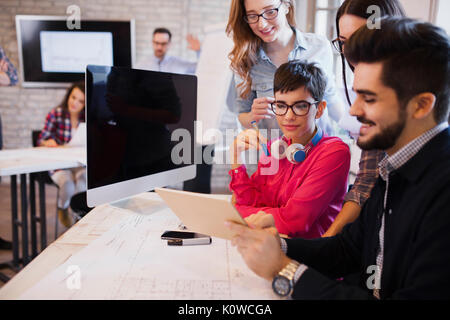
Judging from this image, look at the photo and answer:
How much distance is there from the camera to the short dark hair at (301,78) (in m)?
1.34

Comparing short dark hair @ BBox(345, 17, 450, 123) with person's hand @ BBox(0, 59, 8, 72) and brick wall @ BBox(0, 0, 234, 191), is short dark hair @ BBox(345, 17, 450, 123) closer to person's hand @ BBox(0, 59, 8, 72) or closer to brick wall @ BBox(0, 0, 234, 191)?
person's hand @ BBox(0, 59, 8, 72)

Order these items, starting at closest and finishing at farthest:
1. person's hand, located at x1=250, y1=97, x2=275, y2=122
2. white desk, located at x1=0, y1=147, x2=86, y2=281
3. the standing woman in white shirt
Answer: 1. person's hand, located at x1=250, y1=97, x2=275, y2=122
2. the standing woman in white shirt
3. white desk, located at x1=0, y1=147, x2=86, y2=281

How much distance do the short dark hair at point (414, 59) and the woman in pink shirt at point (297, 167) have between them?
0.50 m

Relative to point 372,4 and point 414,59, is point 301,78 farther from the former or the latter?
point 414,59

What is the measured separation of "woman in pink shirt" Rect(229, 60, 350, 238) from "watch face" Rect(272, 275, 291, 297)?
409 millimetres

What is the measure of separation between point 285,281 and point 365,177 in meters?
0.60

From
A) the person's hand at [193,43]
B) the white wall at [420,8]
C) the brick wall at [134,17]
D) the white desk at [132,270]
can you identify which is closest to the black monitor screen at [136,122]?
the white desk at [132,270]

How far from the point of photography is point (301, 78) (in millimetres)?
1340

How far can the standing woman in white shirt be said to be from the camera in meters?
1.68

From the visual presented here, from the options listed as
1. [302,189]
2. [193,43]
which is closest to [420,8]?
[302,189]

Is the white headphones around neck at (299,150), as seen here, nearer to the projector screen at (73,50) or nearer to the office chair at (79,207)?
the office chair at (79,207)

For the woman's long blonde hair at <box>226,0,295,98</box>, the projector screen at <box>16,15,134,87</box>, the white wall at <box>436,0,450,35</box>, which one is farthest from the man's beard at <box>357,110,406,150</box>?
the projector screen at <box>16,15,134,87</box>
